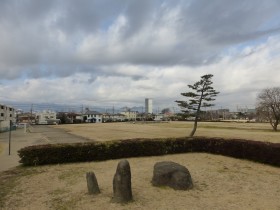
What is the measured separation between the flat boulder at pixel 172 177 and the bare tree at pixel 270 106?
153 ft

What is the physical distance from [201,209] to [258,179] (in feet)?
15.3

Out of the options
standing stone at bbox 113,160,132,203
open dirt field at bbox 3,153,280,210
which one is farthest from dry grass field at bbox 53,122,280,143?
standing stone at bbox 113,160,132,203

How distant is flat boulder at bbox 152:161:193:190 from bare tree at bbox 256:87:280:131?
46679 millimetres

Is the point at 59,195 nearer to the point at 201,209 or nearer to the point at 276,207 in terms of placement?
the point at 201,209

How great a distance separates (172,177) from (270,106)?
4820cm

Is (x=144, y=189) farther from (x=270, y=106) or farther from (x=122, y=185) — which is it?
(x=270, y=106)

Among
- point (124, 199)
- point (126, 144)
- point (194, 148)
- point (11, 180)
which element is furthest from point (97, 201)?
point (194, 148)

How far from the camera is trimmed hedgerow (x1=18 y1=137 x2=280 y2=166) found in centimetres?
1523

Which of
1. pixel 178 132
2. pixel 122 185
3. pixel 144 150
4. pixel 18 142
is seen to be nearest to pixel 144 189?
pixel 122 185

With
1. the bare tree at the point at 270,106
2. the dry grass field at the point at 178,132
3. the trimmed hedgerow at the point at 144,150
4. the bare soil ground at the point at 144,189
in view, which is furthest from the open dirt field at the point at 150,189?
the bare tree at the point at 270,106

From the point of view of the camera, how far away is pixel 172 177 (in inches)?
408

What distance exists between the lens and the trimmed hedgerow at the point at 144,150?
50.0 feet

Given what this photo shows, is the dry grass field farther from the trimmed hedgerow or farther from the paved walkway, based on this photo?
the trimmed hedgerow

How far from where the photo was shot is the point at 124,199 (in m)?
8.63
